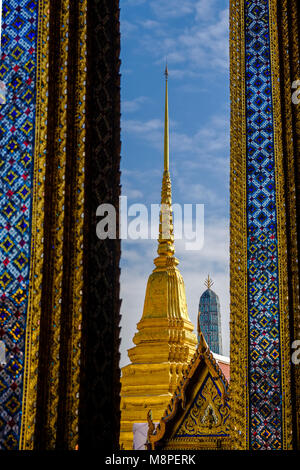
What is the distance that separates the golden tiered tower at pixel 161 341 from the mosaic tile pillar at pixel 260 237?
8.31 meters

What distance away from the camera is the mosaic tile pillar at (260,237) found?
3438 millimetres

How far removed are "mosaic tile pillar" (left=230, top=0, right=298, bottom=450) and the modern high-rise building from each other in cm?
2454

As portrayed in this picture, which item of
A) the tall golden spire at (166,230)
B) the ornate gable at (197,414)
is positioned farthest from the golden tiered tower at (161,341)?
the ornate gable at (197,414)

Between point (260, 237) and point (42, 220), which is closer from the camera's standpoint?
point (42, 220)

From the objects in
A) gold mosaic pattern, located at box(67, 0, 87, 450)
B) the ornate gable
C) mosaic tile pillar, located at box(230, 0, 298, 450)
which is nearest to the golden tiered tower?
the ornate gable

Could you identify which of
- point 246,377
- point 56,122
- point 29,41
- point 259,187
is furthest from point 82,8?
point 246,377

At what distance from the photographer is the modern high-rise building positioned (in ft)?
93.7

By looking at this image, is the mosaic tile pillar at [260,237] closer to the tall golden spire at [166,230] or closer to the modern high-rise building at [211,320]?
the tall golden spire at [166,230]

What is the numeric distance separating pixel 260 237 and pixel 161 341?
31.1 ft

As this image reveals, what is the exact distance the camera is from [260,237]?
12.1ft

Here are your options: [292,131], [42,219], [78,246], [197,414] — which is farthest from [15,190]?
[197,414]

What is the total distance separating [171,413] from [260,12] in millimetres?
4344

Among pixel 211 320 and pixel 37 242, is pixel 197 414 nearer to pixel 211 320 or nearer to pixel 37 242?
pixel 37 242

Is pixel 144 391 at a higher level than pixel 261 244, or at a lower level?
lower
